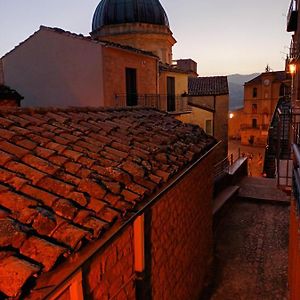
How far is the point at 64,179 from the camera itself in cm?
354

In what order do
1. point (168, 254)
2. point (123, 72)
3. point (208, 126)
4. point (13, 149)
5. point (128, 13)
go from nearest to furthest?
point (13, 149), point (168, 254), point (123, 72), point (128, 13), point (208, 126)

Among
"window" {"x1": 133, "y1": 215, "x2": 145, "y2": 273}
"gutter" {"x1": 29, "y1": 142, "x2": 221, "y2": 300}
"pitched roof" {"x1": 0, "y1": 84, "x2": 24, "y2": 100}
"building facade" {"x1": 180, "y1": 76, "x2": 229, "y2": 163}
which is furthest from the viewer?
"building facade" {"x1": 180, "y1": 76, "x2": 229, "y2": 163}

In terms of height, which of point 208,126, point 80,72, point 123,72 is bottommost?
point 208,126

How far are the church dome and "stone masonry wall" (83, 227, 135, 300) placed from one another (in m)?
21.5

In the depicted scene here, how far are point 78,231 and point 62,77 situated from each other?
13905mm

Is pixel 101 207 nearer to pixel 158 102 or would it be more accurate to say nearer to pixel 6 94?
pixel 6 94

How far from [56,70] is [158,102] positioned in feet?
22.3

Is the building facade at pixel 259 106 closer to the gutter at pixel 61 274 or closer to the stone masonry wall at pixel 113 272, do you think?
the stone masonry wall at pixel 113 272

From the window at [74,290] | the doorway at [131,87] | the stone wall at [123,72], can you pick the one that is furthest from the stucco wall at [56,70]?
the window at [74,290]

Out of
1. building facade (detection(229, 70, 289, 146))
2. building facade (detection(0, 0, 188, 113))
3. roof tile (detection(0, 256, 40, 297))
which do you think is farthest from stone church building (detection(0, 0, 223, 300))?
building facade (detection(229, 70, 289, 146))

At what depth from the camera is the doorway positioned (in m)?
16.7

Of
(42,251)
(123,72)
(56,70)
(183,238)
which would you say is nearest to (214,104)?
(123,72)

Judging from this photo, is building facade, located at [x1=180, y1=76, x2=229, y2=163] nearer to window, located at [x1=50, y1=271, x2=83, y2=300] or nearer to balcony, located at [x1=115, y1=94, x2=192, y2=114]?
balcony, located at [x1=115, y1=94, x2=192, y2=114]

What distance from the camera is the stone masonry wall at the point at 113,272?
3.39 metres
